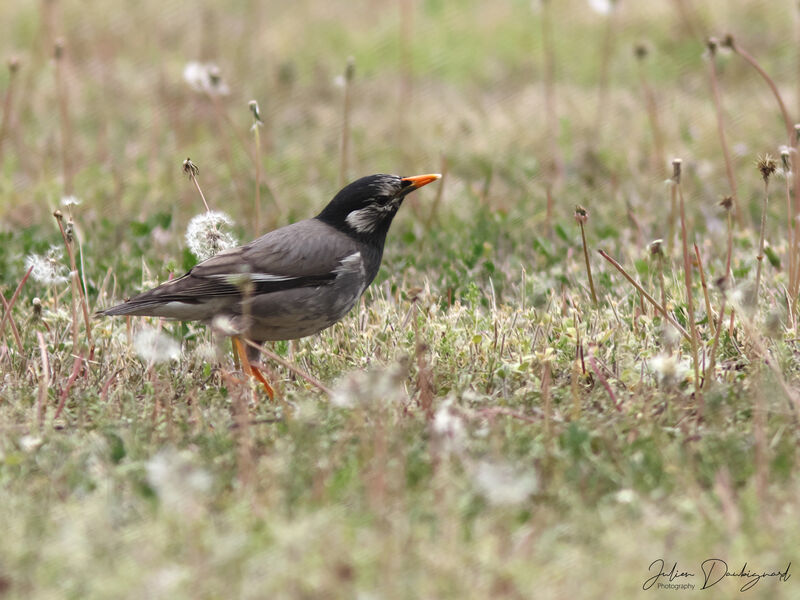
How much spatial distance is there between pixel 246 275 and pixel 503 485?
82.3 inches

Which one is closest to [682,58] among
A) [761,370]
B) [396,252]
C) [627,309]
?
[396,252]

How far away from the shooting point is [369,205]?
5.78 m

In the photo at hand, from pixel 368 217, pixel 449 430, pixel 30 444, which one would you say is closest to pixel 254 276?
pixel 368 217

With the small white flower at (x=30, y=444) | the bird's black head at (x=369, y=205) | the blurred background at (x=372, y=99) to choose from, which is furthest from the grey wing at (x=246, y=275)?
the blurred background at (x=372, y=99)

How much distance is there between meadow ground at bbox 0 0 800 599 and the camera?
3.18 m

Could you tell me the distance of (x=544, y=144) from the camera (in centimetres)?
967

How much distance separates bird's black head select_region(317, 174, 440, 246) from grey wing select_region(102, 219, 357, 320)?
22cm

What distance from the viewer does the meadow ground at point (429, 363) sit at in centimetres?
318

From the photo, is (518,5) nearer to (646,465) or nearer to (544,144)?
(544,144)

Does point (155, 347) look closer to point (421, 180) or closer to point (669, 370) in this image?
point (421, 180)

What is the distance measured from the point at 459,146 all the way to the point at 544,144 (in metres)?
0.71

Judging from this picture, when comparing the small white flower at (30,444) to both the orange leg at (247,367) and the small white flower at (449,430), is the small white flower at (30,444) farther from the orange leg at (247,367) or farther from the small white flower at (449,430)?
the small white flower at (449,430)
